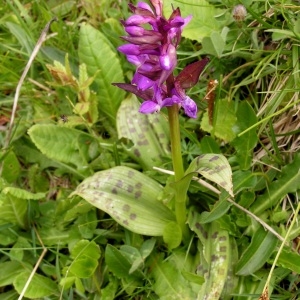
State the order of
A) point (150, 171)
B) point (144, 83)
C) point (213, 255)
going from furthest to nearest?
point (150, 171)
point (213, 255)
point (144, 83)

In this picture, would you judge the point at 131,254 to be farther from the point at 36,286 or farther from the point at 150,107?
the point at 150,107

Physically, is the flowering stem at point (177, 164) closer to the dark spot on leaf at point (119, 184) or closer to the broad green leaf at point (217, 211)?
the broad green leaf at point (217, 211)

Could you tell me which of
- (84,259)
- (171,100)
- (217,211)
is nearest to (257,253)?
(217,211)

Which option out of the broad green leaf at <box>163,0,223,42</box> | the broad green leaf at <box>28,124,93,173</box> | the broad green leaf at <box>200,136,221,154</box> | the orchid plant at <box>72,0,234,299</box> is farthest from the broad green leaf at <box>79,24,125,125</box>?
the broad green leaf at <box>200,136,221,154</box>

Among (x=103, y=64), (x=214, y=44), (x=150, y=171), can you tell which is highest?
(x=214, y=44)

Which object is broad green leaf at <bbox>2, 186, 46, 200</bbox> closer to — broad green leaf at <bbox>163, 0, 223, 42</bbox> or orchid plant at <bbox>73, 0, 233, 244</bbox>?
orchid plant at <bbox>73, 0, 233, 244</bbox>
